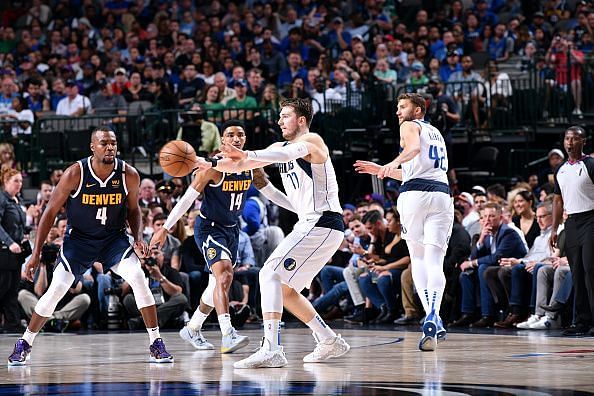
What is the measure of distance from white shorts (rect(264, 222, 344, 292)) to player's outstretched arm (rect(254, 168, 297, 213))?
0.69 m

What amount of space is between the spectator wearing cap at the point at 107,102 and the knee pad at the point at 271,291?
37.3 ft

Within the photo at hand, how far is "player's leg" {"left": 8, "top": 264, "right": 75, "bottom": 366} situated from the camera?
9570 millimetres

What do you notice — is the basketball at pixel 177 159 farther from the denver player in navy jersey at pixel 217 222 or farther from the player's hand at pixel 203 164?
the denver player in navy jersey at pixel 217 222

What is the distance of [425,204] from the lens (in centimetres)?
1017

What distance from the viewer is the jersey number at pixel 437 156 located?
10219 mm

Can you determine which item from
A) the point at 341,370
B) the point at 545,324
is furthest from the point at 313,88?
the point at 341,370

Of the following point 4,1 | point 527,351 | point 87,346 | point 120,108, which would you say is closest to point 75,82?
point 120,108

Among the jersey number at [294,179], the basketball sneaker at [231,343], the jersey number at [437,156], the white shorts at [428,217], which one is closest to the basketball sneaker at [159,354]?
the basketball sneaker at [231,343]

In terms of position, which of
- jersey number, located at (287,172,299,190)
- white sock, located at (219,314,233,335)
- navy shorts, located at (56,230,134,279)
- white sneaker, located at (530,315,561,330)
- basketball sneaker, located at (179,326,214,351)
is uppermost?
jersey number, located at (287,172,299,190)

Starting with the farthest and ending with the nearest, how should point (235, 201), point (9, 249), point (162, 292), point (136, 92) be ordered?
point (136, 92)
point (162, 292)
point (9, 249)
point (235, 201)

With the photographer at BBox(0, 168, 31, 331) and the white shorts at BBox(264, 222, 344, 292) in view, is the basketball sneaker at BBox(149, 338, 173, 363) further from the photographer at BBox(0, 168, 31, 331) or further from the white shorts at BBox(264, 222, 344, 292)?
the photographer at BBox(0, 168, 31, 331)

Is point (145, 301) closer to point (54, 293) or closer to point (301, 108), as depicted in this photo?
point (54, 293)

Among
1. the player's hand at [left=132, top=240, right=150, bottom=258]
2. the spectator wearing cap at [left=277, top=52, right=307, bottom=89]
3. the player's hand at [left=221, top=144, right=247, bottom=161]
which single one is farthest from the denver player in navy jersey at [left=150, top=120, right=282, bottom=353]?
the spectator wearing cap at [left=277, top=52, right=307, bottom=89]

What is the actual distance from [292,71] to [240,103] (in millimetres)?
2659
